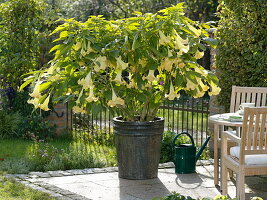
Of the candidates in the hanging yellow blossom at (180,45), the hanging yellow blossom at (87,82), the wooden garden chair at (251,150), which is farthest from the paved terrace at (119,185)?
the hanging yellow blossom at (180,45)

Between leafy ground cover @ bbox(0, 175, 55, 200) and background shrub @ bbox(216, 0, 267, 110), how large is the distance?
310 cm

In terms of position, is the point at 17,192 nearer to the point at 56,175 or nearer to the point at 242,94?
the point at 56,175

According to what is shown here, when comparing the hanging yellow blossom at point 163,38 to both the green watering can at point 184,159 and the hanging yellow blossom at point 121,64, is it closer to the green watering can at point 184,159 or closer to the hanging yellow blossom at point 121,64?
the hanging yellow blossom at point 121,64

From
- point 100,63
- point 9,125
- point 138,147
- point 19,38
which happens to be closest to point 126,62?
point 100,63

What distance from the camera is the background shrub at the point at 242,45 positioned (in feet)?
23.2

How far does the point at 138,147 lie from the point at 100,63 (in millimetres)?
1221

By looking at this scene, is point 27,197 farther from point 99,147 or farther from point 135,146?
point 99,147

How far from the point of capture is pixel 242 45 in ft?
23.9

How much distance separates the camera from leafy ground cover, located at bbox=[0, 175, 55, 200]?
5.28 meters

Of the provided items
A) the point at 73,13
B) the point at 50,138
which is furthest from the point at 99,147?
the point at 73,13

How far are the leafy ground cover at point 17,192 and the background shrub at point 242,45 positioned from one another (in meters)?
3.10

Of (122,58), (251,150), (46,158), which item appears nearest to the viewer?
(251,150)

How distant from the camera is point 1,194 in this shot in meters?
5.39

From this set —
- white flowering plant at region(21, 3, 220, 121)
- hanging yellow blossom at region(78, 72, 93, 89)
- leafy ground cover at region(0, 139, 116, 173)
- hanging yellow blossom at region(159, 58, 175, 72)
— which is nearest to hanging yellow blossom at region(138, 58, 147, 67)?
white flowering plant at region(21, 3, 220, 121)
